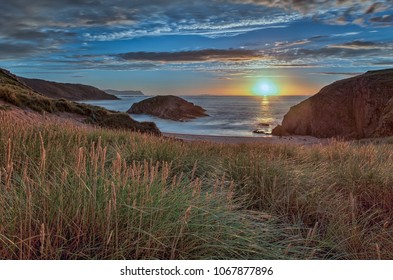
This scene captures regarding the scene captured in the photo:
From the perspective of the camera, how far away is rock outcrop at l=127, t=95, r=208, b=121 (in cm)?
3117

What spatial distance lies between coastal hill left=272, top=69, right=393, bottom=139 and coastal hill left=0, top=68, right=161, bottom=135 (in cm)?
926

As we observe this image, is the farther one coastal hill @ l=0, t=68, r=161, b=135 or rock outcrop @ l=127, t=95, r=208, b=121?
rock outcrop @ l=127, t=95, r=208, b=121

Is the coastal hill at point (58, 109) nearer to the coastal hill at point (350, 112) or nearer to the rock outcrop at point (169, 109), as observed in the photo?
the coastal hill at point (350, 112)

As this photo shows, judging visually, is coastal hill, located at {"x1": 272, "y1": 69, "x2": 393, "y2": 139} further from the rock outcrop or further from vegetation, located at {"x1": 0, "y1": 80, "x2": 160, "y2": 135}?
vegetation, located at {"x1": 0, "y1": 80, "x2": 160, "y2": 135}

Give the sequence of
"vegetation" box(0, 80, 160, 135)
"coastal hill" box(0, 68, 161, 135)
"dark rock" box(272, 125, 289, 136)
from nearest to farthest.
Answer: "coastal hill" box(0, 68, 161, 135) → "vegetation" box(0, 80, 160, 135) → "dark rock" box(272, 125, 289, 136)

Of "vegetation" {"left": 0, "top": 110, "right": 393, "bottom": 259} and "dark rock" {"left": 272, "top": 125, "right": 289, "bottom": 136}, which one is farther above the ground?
"vegetation" {"left": 0, "top": 110, "right": 393, "bottom": 259}

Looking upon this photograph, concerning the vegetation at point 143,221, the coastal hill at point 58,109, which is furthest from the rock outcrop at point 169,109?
the vegetation at point 143,221

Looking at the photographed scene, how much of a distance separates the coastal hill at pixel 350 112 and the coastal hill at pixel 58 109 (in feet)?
30.4

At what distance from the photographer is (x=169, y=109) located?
104ft

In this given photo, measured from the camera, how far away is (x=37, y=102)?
13984 mm

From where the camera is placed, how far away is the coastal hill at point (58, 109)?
501 inches

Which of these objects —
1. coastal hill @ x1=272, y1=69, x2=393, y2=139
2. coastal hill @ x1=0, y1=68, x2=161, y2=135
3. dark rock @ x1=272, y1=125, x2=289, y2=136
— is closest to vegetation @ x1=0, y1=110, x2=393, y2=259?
coastal hill @ x1=0, y1=68, x2=161, y2=135
